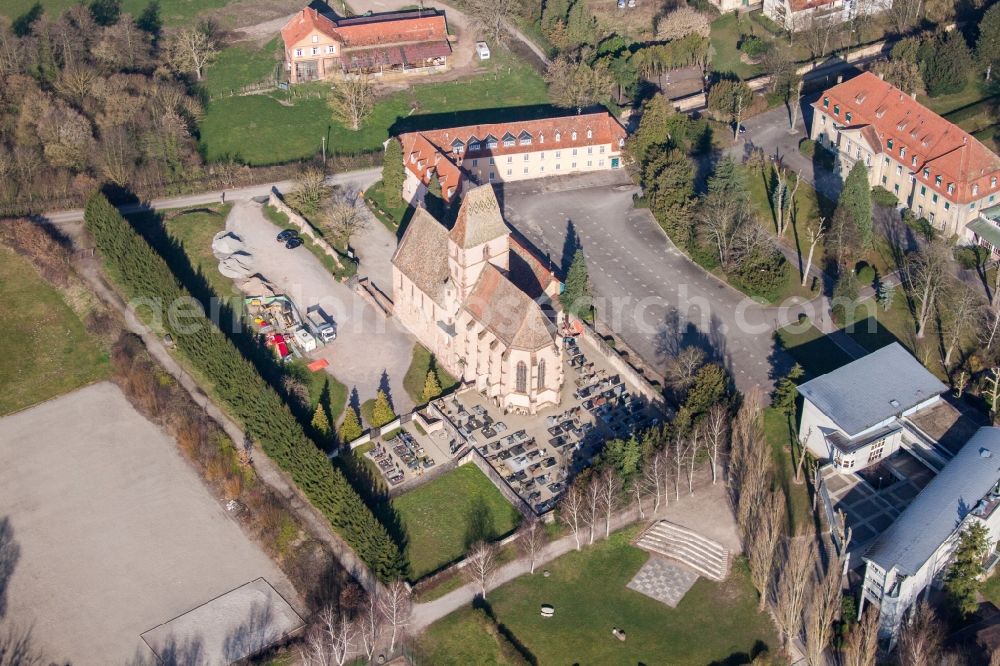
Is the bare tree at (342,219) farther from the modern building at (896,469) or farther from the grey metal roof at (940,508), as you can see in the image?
the grey metal roof at (940,508)

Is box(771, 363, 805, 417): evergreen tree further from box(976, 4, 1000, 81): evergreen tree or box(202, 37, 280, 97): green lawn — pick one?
box(202, 37, 280, 97): green lawn

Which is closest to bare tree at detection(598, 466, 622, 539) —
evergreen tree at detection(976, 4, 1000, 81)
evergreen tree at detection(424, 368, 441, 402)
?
evergreen tree at detection(424, 368, 441, 402)

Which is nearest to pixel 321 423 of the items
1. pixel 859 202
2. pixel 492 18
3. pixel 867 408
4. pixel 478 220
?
pixel 478 220

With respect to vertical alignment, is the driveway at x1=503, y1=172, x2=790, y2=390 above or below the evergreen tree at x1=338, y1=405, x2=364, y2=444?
above

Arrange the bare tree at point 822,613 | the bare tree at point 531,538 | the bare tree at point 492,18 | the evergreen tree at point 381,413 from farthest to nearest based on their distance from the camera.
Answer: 1. the bare tree at point 492,18
2. the evergreen tree at point 381,413
3. the bare tree at point 531,538
4. the bare tree at point 822,613

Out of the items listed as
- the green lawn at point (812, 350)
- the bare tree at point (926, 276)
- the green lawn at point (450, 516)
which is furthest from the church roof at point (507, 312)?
the bare tree at point (926, 276)

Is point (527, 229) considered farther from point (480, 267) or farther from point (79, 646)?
point (79, 646)

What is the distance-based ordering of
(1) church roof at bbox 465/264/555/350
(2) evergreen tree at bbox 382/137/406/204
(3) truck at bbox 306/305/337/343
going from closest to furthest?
(1) church roof at bbox 465/264/555/350 → (3) truck at bbox 306/305/337/343 → (2) evergreen tree at bbox 382/137/406/204
